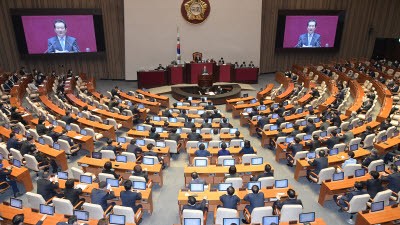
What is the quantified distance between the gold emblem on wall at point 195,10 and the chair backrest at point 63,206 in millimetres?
19427

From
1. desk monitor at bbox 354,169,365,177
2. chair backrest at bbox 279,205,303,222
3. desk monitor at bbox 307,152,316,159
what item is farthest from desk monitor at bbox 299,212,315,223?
desk monitor at bbox 307,152,316,159

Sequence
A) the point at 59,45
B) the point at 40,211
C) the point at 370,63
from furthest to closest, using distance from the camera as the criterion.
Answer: the point at 370,63 → the point at 59,45 → the point at 40,211

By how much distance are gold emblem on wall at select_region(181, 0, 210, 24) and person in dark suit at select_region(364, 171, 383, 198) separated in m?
19.1

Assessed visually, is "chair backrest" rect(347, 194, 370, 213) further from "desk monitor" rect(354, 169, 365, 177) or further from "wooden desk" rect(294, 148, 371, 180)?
"wooden desk" rect(294, 148, 371, 180)

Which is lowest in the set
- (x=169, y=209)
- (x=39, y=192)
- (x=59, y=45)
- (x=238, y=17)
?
(x=169, y=209)

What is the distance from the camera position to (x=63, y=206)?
8.86 metres

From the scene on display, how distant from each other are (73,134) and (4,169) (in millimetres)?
3574

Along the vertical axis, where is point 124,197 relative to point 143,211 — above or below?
above

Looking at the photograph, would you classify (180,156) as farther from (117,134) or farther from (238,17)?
(238,17)

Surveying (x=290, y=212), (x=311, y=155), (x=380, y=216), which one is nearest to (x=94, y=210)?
(x=290, y=212)

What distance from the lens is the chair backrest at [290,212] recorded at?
8.49 meters

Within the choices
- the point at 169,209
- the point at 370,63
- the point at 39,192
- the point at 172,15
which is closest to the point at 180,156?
the point at 169,209

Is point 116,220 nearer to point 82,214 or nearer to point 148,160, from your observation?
point 82,214

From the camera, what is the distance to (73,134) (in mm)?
14227
